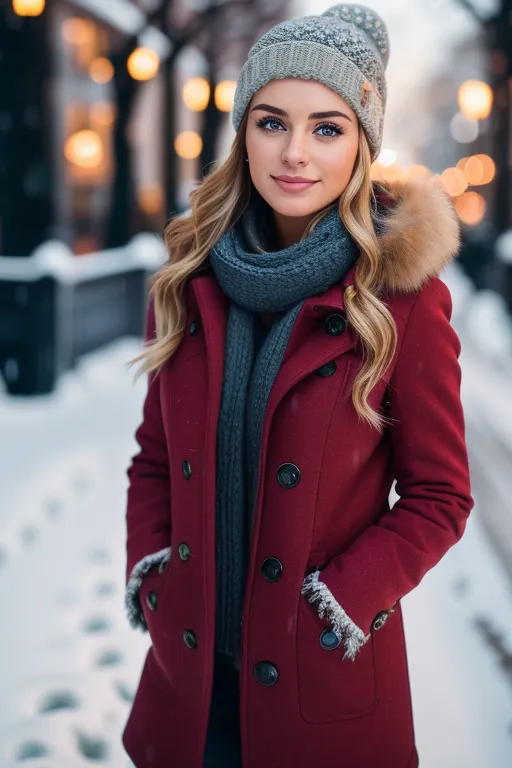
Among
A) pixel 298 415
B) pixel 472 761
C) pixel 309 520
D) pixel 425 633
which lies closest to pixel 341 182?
pixel 298 415

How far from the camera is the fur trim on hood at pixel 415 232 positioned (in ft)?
5.82

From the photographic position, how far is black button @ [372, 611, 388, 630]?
1.79 metres

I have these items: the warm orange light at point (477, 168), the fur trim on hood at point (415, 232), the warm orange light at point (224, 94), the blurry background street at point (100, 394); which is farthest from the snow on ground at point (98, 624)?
the warm orange light at point (477, 168)

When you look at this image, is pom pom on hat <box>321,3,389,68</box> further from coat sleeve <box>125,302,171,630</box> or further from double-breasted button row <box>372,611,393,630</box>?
double-breasted button row <box>372,611,393,630</box>

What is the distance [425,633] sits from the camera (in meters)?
4.08

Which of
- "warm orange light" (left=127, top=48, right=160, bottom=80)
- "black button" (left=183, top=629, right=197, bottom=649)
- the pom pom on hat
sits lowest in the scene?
"black button" (left=183, top=629, right=197, bottom=649)

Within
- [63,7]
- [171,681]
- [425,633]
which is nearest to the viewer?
[171,681]

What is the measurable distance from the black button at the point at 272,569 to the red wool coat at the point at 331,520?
1 cm

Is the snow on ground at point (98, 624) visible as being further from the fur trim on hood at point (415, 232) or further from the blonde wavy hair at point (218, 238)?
the fur trim on hood at point (415, 232)

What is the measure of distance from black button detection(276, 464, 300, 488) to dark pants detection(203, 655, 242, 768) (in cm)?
48

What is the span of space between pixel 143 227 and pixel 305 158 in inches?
693

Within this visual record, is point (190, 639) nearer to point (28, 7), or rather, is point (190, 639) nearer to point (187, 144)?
point (28, 7)

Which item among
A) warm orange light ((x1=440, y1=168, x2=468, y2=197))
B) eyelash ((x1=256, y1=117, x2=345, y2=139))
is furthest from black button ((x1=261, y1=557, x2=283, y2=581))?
warm orange light ((x1=440, y1=168, x2=468, y2=197))

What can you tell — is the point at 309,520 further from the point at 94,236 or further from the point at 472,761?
the point at 94,236
